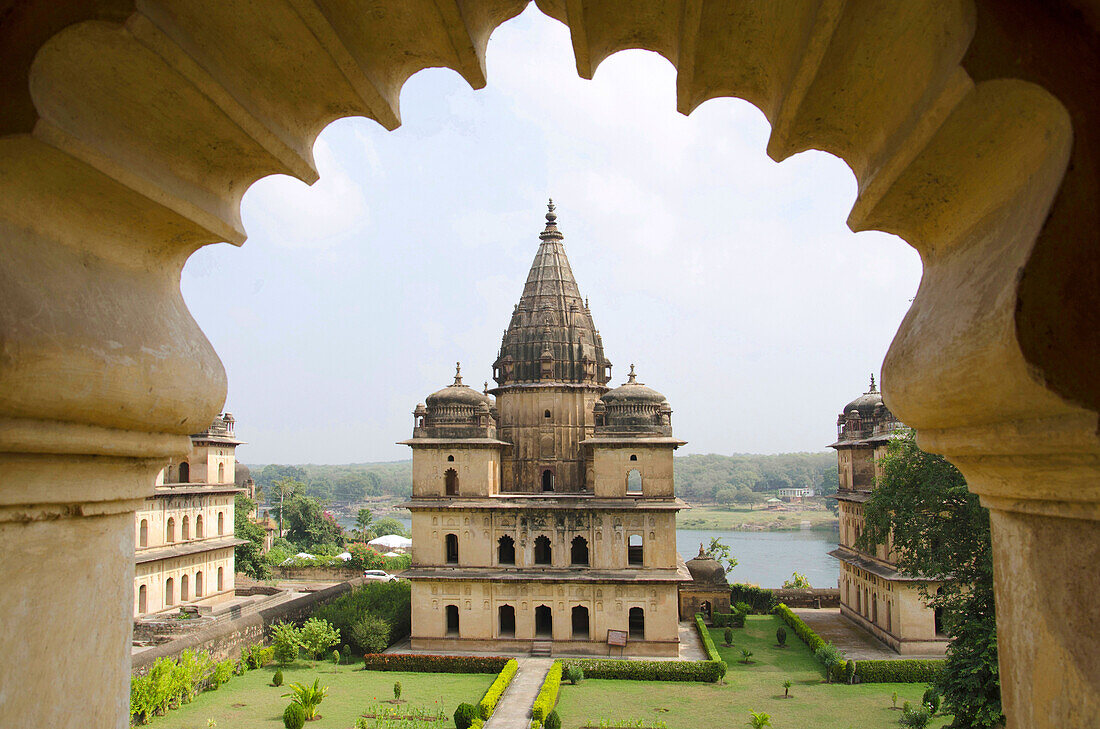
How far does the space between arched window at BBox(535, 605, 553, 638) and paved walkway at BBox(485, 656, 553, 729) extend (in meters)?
1.82

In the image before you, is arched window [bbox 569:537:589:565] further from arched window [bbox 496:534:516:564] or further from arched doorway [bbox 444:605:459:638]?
arched doorway [bbox 444:605:459:638]

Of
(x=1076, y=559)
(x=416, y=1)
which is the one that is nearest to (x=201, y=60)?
(x=416, y=1)

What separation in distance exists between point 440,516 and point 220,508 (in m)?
11.1

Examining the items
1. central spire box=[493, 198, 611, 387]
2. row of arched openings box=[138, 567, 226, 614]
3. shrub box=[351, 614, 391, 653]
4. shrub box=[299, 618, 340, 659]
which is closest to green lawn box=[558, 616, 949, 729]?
shrub box=[351, 614, 391, 653]

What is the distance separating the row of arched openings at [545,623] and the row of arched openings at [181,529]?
10.4m

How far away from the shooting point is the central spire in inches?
1051

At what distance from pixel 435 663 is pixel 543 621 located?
4268 millimetres

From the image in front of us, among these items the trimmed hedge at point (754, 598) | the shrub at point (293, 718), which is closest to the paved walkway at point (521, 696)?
the shrub at point (293, 718)

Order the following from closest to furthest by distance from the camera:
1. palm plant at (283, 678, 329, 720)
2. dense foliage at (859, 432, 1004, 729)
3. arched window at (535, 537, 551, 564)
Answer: dense foliage at (859, 432, 1004, 729) → palm plant at (283, 678, 329, 720) → arched window at (535, 537, 551, 564)

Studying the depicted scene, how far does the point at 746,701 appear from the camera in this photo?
18.3m

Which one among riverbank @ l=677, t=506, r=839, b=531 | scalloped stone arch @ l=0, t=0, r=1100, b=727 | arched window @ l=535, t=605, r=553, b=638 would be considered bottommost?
riverbank @ l=677, t=506, r=839, b=531

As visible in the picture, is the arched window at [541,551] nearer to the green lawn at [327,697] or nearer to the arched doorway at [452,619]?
the arched doorway at [452,619]

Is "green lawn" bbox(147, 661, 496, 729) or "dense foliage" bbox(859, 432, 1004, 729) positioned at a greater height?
"dense foliage" bbox(859, 432, 1004, 729)

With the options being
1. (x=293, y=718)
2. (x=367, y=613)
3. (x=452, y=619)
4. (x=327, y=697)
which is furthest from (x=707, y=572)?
(x=293, y=718)
